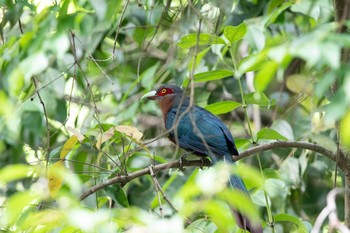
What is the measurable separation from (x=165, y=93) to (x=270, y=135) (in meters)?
1.77

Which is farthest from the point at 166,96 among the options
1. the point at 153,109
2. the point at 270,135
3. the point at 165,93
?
the point at 270,135

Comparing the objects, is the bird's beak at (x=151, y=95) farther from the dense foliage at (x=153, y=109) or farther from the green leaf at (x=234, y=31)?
the green leaf at (x=234, y=31)

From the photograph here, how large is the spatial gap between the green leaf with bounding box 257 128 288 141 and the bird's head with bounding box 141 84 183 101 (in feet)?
5.43

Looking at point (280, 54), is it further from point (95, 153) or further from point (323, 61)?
point (95, 153)

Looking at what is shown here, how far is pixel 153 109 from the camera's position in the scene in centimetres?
675

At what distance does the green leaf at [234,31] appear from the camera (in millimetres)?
4227

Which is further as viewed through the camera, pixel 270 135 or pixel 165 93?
pixel 165 93

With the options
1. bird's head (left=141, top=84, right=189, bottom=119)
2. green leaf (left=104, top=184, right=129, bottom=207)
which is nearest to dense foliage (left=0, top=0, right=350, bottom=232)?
green leaf (left=104, top=184, right=129, bottom=207)

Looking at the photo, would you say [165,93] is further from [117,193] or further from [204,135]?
[117,193]

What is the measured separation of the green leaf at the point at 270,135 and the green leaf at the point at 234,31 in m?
0.56

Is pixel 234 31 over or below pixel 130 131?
over

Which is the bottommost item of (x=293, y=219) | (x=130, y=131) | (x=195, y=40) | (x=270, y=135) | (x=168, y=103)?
(x=168, y=103)

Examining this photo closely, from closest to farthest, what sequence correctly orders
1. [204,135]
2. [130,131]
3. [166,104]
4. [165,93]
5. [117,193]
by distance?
[130,131] → [117,193] → [204,135] → [166,104] → [165,93]

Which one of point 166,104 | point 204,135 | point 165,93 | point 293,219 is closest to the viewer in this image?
point 293,219
